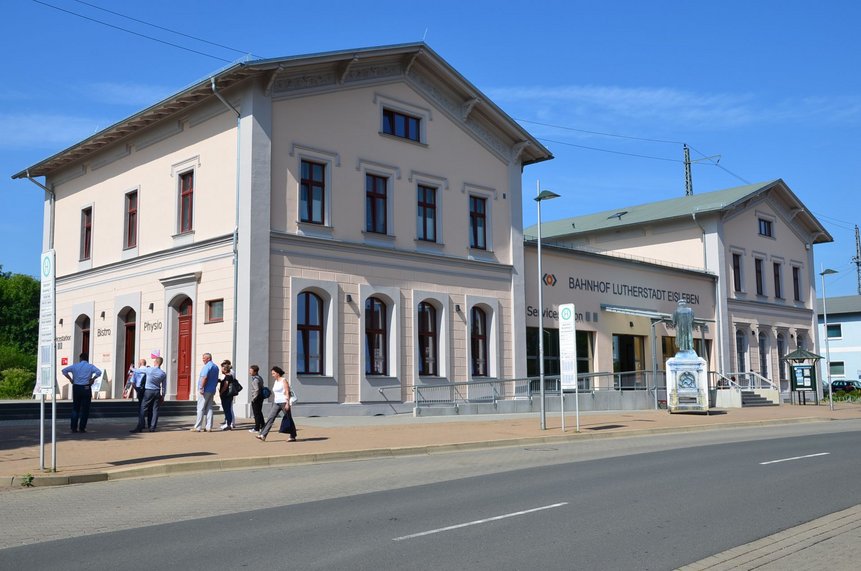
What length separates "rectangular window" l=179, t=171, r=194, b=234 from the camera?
27.2m

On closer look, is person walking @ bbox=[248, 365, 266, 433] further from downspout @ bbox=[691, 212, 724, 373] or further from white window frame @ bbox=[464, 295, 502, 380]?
downspout @ bbox=[691, 212, 724, 373]

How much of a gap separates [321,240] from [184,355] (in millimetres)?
5490

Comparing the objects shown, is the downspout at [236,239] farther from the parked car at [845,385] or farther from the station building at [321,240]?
the parked car at [845,385]

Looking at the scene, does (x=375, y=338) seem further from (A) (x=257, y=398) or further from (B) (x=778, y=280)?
(B) (x=778, y=280)

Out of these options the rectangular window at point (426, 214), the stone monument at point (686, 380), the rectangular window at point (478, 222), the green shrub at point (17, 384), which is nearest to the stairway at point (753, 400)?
A: the stone monument at point (686, 380)

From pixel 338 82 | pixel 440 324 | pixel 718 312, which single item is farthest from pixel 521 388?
pixel 718 312

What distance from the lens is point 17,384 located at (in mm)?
35250

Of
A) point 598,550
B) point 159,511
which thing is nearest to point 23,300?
point 159,511

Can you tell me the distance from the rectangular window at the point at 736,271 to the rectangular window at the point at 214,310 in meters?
29.6

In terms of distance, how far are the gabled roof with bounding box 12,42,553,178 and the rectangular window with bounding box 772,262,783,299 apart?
2182 centimetres

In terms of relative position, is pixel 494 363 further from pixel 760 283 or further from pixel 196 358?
pixel 760 283

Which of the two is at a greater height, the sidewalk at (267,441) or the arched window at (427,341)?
the arched window at (427,341)

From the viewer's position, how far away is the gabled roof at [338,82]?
25281 millimetres

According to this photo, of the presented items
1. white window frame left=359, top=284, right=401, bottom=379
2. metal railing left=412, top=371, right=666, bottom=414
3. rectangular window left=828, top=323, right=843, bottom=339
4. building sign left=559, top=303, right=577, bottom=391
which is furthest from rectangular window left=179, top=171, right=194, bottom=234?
rectangular window left=828, top=323, right=843, bottom=339
